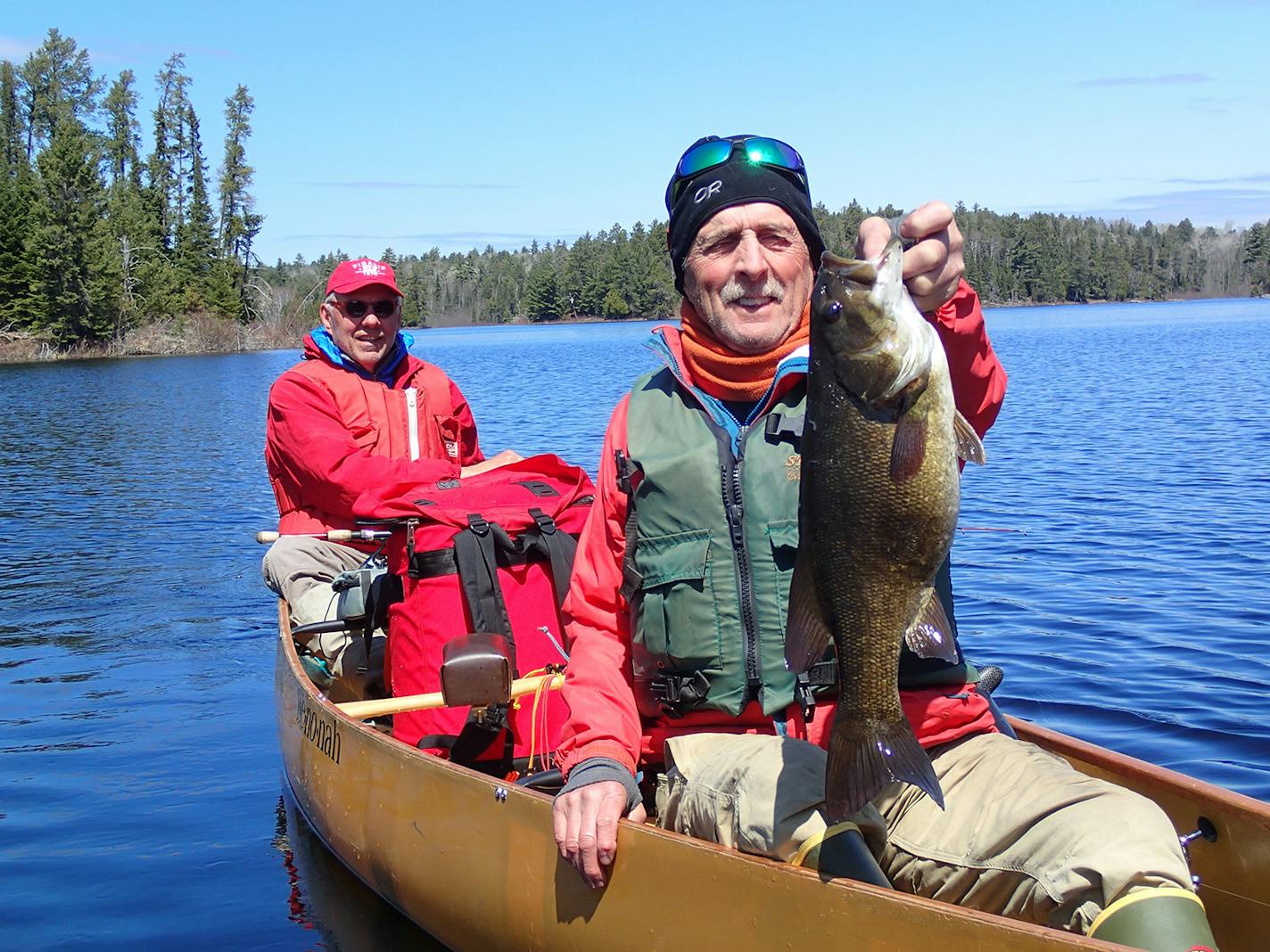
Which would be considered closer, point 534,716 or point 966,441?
point 966,441

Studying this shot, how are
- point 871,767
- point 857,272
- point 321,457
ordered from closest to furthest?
1. point 857,272
2. point 871,767
3. point 321,457

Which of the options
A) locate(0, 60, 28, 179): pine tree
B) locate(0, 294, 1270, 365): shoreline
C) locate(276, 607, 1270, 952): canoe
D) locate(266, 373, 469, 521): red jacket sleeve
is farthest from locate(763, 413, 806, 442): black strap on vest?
locate(0, 60, 28, 179): pine tree

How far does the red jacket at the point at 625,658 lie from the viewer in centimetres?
314

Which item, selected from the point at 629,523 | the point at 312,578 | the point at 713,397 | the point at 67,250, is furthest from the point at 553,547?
the point at 67,250

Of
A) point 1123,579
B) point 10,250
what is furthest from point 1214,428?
point 10,250

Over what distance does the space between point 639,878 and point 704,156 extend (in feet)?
6.97

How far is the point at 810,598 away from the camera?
9.68ft

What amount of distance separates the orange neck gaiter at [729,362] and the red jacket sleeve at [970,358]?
53 cm

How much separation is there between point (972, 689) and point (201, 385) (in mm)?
44123

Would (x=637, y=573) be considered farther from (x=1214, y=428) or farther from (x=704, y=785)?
(x=1214, y=428)

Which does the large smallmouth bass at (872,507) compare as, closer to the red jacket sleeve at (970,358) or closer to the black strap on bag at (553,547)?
the red jacket sleeve at (970,358)

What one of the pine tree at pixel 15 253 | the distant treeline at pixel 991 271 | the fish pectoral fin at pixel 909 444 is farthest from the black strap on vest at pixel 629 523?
the distant treeline at pixel 991 271

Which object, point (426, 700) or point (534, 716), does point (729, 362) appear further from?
point (426, 700)

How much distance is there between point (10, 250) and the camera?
2281 inches
